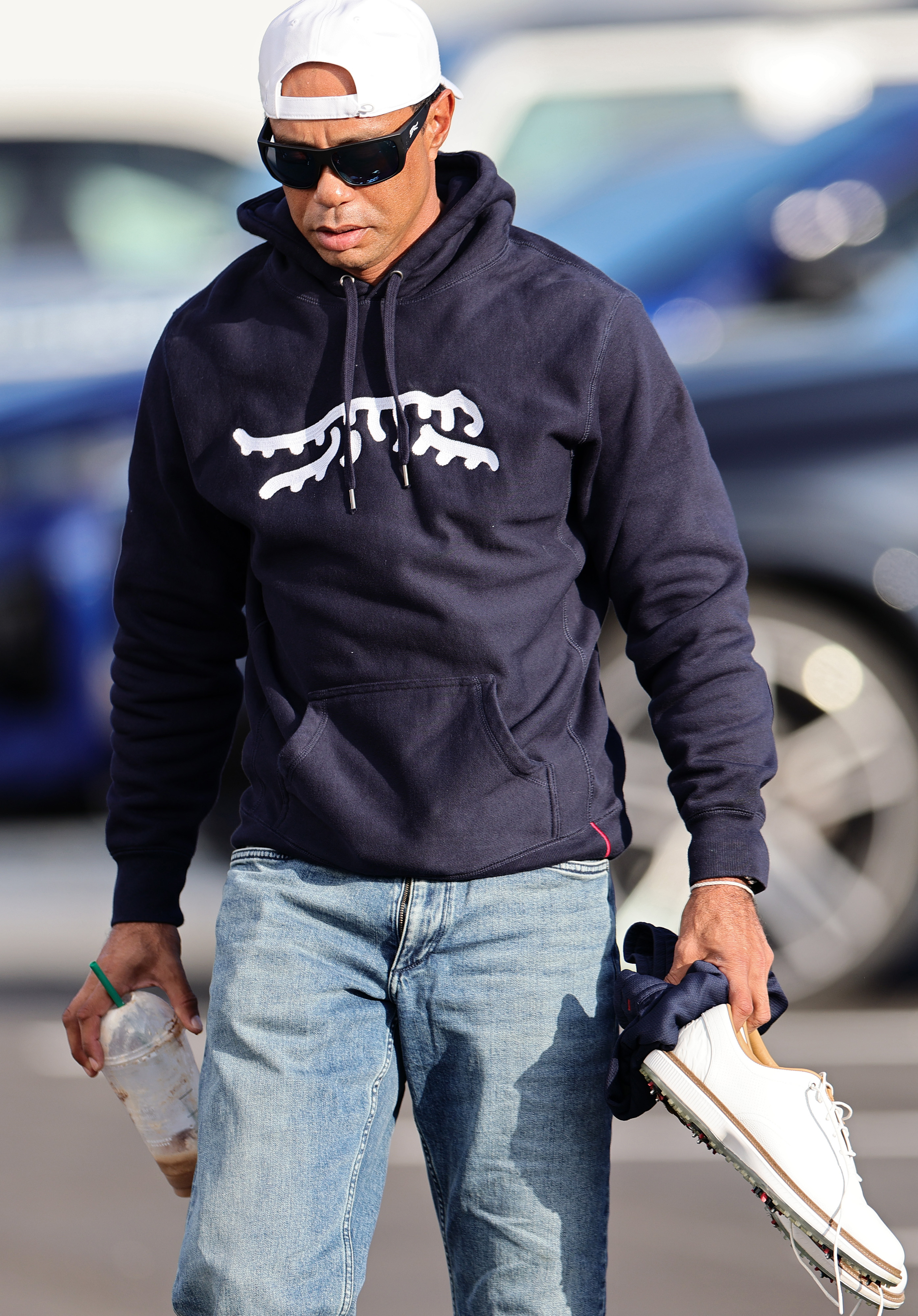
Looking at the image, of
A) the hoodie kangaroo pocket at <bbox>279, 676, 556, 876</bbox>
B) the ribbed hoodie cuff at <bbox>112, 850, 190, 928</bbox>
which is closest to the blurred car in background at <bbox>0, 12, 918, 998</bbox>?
the ribbed hoodie cuff at <bbox>112, 850, 190, 928</bbox>

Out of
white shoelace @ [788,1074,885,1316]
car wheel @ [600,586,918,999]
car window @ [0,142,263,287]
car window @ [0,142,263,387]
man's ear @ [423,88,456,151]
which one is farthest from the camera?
car window @ [0,142,263,287]

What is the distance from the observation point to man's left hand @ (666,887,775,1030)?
6.59 feet

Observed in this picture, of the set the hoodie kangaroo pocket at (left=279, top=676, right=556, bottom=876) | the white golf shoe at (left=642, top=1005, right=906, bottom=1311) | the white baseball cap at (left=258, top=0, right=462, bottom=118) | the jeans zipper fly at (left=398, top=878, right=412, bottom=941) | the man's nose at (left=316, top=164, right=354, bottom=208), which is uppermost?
the white baseball cap at (left=258, top=0, right=462, bottom=118)

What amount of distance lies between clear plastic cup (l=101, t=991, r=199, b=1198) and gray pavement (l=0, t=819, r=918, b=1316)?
3.18ft

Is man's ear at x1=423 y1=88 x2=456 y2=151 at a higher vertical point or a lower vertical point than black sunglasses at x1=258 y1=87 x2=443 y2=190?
higher

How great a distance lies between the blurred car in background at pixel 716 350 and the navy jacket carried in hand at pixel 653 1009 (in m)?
2.07

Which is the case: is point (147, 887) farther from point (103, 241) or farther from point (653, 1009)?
point (103, 241)

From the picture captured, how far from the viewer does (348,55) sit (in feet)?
6.55

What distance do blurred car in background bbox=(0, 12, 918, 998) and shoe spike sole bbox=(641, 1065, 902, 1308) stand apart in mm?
2205

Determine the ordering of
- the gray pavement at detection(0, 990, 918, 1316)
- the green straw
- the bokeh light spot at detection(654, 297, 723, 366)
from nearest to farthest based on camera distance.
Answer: the green straw
the gray pavement at detection(0, 990, 918, 1316)
the bokeh light spot at detection(654, 297, 723, 366)

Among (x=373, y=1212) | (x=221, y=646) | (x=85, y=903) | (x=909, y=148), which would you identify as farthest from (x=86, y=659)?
(x=373, y=1212)

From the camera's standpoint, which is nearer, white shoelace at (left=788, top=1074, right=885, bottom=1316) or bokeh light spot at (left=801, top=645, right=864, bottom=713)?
white shoelace at (left=788, top=1074, right=885, bottom=1316)

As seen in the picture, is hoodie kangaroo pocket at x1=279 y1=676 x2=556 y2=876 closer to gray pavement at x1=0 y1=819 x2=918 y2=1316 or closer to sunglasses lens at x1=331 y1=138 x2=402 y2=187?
sunglasses lens at x1=331 y1=138 x2=402 y2=187

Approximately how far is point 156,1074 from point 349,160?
1116mm
